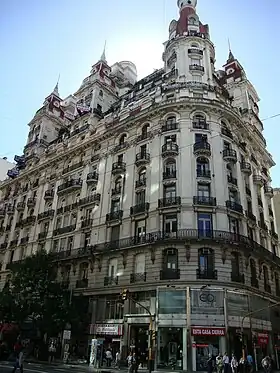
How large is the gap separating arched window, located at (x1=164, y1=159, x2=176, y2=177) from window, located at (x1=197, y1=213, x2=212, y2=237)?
16.6 ft

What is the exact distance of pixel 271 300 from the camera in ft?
107

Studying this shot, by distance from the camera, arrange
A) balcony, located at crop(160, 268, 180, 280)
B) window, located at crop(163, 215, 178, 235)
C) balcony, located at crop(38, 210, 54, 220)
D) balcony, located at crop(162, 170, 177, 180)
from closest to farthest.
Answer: balcony, located at crop(160, 268, 180, 280) → window, located at crop(163, 215, 178, 235) → balcony, located at crop(162, 170, 177, 180) → balcony, located at crop(38, 210, 54, 220)

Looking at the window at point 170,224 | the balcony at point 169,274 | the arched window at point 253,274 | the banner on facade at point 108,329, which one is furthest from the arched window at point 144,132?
the banner on facade at point 108,329

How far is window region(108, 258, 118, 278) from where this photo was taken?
104 feet

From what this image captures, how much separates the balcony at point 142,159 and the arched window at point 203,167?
16.9 feet

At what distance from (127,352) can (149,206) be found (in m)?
12.4

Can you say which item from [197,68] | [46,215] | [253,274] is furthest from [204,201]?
[46,215]

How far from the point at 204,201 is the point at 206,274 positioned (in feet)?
21.1

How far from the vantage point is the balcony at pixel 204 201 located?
30.2 metres

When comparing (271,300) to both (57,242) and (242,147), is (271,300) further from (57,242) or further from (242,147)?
(57,242)

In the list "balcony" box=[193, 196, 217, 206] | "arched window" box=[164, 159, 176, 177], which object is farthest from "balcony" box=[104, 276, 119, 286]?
"arched window" box=[164, 159, 176, 177]

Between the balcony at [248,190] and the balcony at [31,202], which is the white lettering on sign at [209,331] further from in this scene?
the balcony at [31,202]

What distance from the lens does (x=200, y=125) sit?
Answer: 115 ft

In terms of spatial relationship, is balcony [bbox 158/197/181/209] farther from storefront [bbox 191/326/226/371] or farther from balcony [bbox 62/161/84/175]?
balcony [bbox 62/161/84/175]
